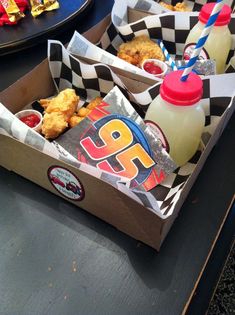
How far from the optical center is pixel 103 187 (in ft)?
2.13

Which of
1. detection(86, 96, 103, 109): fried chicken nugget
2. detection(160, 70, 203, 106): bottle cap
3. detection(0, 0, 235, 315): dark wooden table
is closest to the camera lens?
detection(0, 0, 235, 315): dark wooden table

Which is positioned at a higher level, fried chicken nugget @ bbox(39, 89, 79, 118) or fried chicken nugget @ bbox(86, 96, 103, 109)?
fried chicken nugget @ bbox(39, 89, 79, 118)

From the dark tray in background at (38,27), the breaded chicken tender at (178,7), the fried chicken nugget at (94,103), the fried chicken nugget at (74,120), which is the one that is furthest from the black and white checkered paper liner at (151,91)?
the breaded chicken tender at (178,7)

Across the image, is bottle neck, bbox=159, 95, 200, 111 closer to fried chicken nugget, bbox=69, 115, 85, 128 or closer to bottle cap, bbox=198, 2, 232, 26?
fried chicken nugget, bbox=69, 115, 85, 128

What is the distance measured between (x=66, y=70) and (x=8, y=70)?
28cm

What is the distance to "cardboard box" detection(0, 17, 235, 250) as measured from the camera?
64cm

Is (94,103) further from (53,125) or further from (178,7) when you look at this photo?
(178,7)

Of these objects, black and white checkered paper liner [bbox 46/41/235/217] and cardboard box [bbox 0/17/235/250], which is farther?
black and white checkered paper liner [bbox 46/41/235/217]

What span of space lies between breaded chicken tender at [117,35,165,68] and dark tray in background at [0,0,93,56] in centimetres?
27

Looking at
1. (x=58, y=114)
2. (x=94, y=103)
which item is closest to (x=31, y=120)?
(x=58, y=114)

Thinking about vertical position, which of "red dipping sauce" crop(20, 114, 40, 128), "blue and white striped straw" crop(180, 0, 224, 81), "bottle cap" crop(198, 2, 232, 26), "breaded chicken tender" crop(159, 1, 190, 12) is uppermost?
"blue and white striped straw" crop(180, 0, 224, 81)

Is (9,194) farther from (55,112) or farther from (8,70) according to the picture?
(8,70)

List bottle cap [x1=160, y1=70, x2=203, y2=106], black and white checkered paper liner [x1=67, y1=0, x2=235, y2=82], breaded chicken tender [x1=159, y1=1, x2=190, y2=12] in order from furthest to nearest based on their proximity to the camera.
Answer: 1. breaded chicken tender [x1=159, y1=1, x2=190, y2=12]
2. black and white checkered paper liner [x1=67, y1=0, x2=235, y2=82]
3. bottle cap [x1=160, y1=70, x2=203, y2=106]

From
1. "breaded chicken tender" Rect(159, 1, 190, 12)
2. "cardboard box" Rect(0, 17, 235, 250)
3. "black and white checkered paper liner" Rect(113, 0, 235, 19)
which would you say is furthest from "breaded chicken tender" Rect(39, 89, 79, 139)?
"breaded chicken tender" Rect(159, 1, 190, 12)
